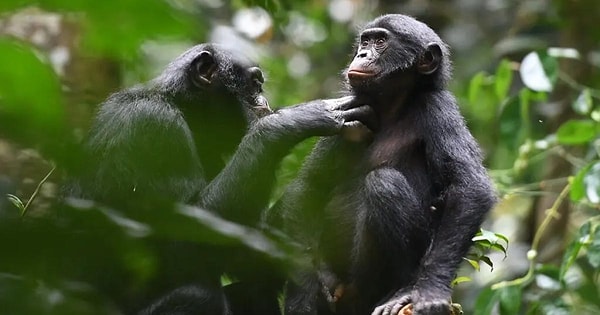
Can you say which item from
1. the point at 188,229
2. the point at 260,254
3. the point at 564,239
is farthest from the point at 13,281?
the point at 564,239

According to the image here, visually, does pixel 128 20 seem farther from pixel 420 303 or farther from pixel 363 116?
pixel 363 116

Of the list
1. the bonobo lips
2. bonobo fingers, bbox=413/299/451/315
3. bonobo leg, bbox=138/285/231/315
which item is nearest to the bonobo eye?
the bonobo lips

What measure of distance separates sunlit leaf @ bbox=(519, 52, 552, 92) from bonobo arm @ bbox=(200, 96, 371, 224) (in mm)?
2133

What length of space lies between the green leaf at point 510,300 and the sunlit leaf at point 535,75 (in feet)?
4.62

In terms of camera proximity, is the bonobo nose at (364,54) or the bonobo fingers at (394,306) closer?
the bonobo fingers at (394,306)

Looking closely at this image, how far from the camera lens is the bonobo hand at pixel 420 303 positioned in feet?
11.5

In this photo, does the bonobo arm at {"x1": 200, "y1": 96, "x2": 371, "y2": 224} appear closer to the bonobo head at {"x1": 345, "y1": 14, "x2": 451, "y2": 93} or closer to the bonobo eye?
the bonobo head at {"x1": 345, "y1": 14, "x2": 451, "y2": 93}

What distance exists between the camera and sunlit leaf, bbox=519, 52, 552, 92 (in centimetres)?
578

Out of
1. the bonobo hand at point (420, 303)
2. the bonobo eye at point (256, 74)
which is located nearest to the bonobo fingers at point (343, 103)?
the bonobo eye at point (256, 74)

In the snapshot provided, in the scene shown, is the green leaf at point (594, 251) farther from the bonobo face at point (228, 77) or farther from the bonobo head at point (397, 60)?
the bonobo face at point (228, 77)

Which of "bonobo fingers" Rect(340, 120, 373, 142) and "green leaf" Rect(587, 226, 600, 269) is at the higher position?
"bonobo fingers" Rect(340, 120, 373, 142)

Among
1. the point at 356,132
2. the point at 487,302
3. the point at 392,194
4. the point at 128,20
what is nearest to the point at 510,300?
the point at 487,302

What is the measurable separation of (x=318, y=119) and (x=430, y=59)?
72 centimetres

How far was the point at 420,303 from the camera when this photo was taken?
353 cm
